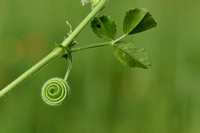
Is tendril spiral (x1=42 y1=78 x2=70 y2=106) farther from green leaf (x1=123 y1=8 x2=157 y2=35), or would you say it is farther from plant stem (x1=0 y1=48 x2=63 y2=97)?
green leaf (x1=123 y1=8 x2=157 y2=35)

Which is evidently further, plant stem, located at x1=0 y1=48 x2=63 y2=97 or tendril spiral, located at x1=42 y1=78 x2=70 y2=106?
tendril spiral, located at x1=42 y1=78 x2=70 y2=106

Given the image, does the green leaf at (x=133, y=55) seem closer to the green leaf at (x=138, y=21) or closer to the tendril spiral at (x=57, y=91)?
the green leaf at (x=138, y=21)

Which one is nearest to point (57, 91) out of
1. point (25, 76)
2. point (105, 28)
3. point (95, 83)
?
point (25, 76)

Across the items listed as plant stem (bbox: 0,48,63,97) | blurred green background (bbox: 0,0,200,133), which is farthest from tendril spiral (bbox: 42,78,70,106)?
blurred green background (bbox: 0,0,200,133)

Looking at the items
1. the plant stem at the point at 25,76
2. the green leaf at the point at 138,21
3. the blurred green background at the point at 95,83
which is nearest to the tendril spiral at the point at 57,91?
the plant stem at the point at 25,76

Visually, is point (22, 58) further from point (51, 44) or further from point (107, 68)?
point (107, 68)

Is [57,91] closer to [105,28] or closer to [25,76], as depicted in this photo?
[25,76]
